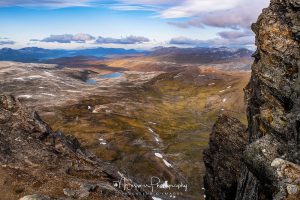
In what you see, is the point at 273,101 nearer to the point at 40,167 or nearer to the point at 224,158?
the point at 224,158

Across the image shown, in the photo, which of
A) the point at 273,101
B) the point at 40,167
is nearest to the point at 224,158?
the point at 273,101

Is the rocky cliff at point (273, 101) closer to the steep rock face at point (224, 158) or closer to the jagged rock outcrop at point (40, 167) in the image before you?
the steep rock face at point (224, 158)


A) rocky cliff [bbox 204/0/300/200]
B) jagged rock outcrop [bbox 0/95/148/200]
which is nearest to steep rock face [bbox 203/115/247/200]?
rocky cliff [bbox 204/0/300/200]

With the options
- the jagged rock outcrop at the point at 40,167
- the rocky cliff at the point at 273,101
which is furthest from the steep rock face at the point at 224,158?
the jagged rock outcrop at the point at 40,167

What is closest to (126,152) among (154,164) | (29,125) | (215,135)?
(154,164)

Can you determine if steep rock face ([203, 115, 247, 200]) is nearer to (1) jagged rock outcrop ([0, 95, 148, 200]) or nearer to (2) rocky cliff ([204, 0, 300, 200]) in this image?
(2) rocky cliff ([204, 0, 300, 200])

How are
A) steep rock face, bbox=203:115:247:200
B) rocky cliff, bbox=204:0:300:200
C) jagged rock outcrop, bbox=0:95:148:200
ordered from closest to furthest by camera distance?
rocky cliff, bbox=204:0:300:200
jagged rock outcrop, bbox=0:95:148:200
steep rock face, bbox=203:115:247:200
